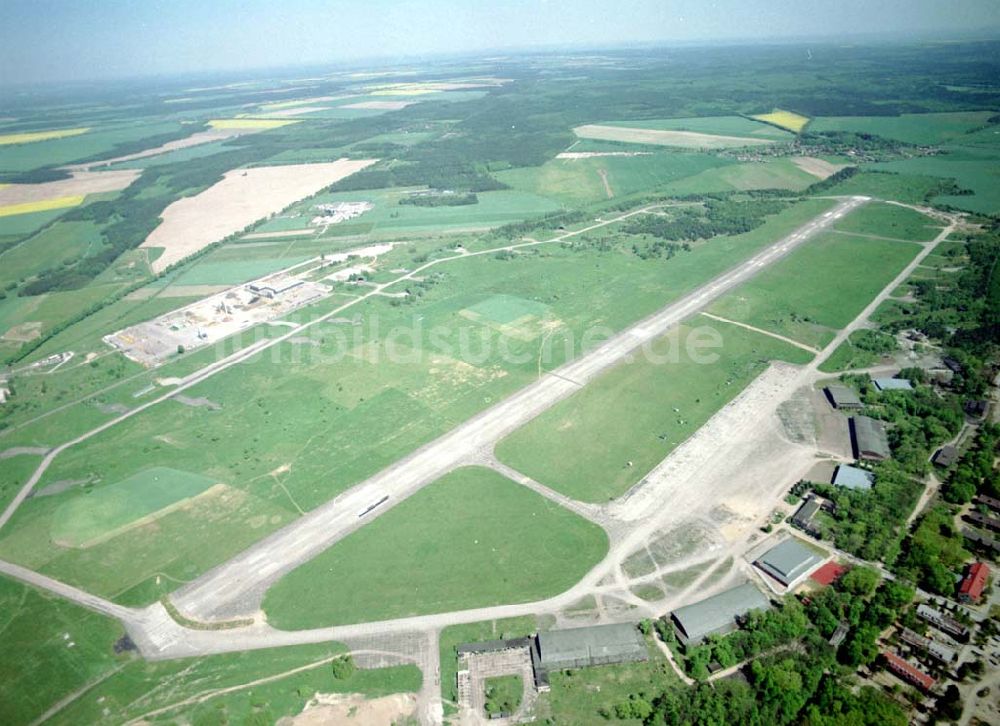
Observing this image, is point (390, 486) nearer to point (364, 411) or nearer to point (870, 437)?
point (364, 411)

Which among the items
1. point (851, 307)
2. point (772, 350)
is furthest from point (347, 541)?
point (851, 307)

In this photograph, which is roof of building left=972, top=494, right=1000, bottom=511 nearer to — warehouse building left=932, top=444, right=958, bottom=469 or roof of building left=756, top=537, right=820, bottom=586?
warehouse building left=932, top=444, right=958, bottom=469

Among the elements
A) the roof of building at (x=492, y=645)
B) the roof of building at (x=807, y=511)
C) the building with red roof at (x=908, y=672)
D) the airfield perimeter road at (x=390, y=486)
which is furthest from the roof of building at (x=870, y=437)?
the roof of building at (x=492, y=645)

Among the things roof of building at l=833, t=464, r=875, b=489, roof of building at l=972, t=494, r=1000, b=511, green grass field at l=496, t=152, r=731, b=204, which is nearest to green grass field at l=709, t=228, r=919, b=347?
roof of building at l=833, t=464, r=875, b=489

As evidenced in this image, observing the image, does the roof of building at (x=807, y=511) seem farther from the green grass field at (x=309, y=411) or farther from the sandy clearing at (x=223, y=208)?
the sandy clearing at (x=223, y=208)

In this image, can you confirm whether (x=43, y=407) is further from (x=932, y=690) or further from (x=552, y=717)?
(x=932, y=690)

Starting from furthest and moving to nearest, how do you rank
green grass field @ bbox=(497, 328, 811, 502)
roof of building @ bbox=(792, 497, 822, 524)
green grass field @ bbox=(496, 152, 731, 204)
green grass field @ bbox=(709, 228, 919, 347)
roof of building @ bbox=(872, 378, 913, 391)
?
1. green grass field @ bbox=(496, 152, 731, 204)
2. green grass field @ bbox=(709, 228, 919, 347)
3. roof of building @ bbox=(872, 378, 913, 391)
4. green grass field @ bbox=(497, 328, 811, 502)
5. roof of building @ bbox=(792, 497, 822, 524)

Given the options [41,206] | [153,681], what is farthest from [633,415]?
[41,206]

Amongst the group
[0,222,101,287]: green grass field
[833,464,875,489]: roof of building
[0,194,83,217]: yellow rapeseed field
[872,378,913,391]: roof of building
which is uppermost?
[0,194,83,217]: yellow rapeseed field
